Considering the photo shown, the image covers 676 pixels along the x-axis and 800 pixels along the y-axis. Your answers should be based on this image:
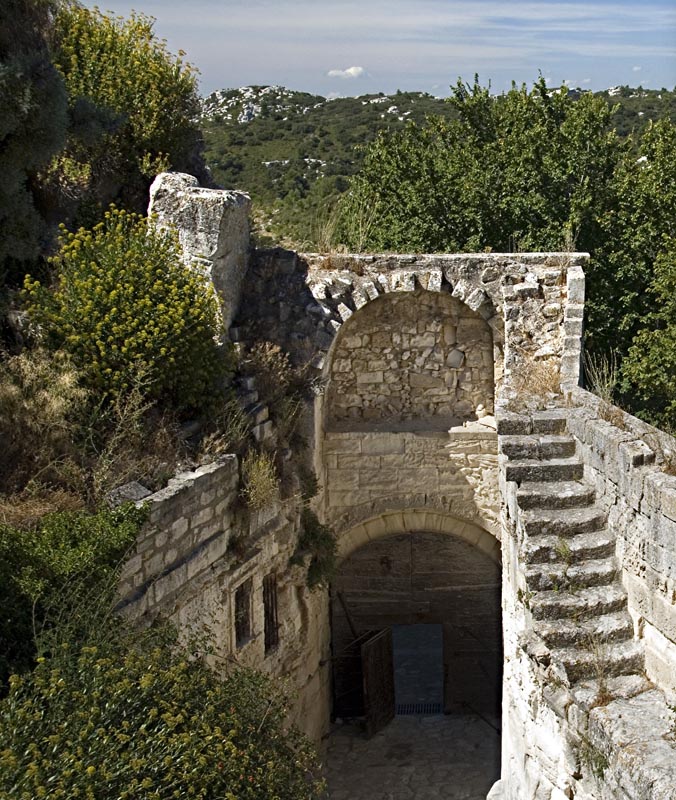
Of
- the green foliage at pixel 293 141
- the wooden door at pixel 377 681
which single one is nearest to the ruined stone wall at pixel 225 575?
the wooden door at pixel 377 681

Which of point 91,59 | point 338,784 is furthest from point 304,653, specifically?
point 91,59

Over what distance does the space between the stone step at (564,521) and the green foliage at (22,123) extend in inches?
235

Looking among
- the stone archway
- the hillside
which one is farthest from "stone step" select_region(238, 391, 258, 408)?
the hillside

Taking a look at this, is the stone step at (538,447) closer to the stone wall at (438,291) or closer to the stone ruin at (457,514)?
the stone ruin at (457,514)

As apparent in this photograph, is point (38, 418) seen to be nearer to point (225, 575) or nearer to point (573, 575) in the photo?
point (225, 575)

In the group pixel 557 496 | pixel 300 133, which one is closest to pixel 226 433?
pixel 557 496

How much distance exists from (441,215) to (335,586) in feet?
21.7

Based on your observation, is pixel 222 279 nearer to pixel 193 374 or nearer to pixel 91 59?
pixel 193 374

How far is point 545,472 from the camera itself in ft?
26.0

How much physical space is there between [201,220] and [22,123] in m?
1.98

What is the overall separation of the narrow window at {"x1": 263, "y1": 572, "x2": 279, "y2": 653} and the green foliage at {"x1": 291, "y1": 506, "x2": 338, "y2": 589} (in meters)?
0.55

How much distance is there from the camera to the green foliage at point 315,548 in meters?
10.8

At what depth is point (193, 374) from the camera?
891cm

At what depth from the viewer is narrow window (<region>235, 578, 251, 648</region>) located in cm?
946
